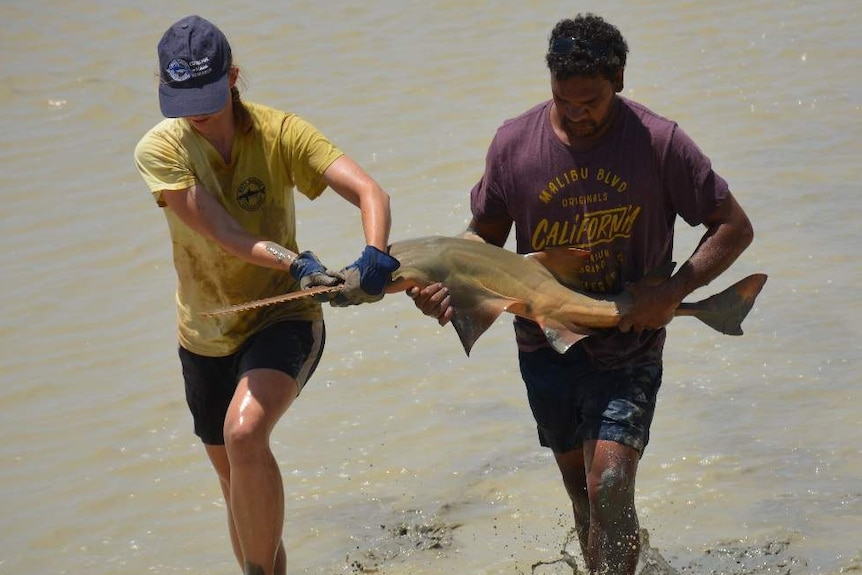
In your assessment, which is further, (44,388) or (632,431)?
(44,388)

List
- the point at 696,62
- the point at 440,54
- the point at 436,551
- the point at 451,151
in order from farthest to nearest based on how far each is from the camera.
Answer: the point at 440,54
the point at 696,62
the point at 451,151
the point at 436,551

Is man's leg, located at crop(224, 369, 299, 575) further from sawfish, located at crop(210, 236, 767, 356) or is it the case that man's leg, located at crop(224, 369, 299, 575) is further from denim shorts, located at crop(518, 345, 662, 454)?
denim shorts, located at crop(518, 345, 662, 454)

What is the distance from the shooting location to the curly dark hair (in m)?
3.86

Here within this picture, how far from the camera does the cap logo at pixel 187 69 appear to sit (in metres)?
4.08

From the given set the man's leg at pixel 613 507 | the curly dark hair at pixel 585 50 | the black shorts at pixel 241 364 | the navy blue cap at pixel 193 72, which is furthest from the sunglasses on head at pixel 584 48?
the black shorts at pixel 241 364

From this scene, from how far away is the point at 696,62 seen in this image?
36.1ft

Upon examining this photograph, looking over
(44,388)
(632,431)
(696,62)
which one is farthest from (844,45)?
(632,431)

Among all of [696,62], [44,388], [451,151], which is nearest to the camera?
[44,388]

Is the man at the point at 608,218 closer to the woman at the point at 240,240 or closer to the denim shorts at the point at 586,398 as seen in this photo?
the denim shorts at the point at 586,398

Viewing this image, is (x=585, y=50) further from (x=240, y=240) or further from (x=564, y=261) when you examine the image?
(x=240, y=240)

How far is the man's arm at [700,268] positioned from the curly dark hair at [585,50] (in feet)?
1.85

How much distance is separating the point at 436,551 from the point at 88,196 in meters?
5.46

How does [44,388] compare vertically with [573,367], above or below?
below

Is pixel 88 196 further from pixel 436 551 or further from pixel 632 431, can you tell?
pixel 632 431
